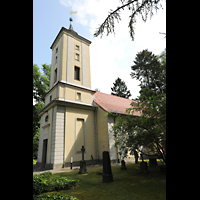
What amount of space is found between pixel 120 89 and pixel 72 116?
95.7 feet

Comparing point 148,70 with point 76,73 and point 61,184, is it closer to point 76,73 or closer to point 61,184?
point 76,73

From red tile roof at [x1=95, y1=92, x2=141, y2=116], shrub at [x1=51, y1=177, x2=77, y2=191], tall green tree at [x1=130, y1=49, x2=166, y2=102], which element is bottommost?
shrub at [x1=51, y1=177, x2=77, y2=191]

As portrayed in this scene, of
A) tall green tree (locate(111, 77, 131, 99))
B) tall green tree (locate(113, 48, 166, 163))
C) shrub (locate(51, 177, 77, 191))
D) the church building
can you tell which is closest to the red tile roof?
the church building

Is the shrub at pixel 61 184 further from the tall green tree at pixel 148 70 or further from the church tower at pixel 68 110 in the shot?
the tall green tree at pixel 148 70

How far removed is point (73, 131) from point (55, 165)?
330 centimetres

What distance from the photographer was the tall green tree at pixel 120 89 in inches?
1587

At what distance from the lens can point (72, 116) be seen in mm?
13742

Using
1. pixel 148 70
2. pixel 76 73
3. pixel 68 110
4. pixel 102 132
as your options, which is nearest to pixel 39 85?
pixel 76 73

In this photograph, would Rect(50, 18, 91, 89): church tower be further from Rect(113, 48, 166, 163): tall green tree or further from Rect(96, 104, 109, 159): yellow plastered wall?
Rect(113, 48, 166, 163): tall green tree

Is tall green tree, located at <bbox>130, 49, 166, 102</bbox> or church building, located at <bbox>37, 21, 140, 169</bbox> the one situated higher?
tall green tree, located at <bbox>130, 49, 166, 102</bbox>

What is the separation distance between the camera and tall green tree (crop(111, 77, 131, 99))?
4031cm

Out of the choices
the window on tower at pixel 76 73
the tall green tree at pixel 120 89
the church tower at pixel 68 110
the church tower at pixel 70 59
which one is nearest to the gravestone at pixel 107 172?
the church tower at pixel 68 110
